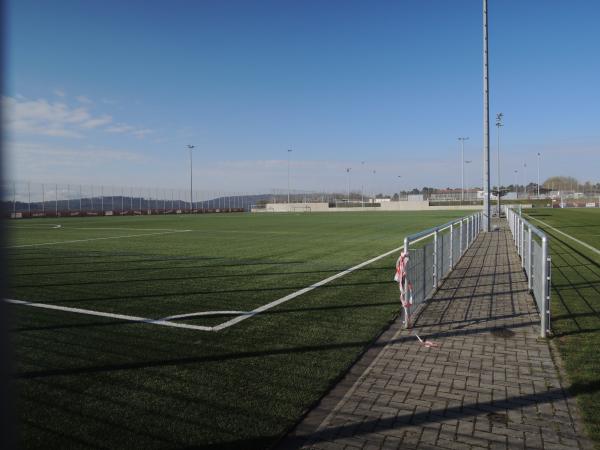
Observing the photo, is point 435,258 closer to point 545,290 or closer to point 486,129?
point 545,290

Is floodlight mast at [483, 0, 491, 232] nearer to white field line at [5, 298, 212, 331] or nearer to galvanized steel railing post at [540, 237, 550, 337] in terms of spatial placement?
galvanized steel railing post at [540, 237, 550, 337]

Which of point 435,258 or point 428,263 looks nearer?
point 428,263

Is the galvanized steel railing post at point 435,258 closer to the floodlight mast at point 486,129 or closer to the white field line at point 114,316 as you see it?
the white field line at point 114,316

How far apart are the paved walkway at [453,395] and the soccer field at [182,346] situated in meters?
0.32

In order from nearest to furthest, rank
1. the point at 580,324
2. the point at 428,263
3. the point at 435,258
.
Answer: the point at 580,324 < the point at 428,263 < the point at 435,258

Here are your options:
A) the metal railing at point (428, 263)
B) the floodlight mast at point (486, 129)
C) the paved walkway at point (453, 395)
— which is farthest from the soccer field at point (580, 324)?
the floodlight mast at point (486, 129)

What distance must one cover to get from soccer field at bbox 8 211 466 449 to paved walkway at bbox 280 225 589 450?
1.04 feet

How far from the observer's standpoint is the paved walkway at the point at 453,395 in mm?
3529

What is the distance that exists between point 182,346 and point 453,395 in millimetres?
3221

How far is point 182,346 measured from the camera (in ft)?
18.6


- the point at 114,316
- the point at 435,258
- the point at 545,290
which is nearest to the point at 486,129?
the point at 435,258

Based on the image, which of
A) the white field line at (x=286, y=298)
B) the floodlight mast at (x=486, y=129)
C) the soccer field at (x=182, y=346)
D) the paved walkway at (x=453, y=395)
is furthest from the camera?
the floodlight mast at (x=486, y=129)

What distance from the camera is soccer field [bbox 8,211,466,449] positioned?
3713 mm

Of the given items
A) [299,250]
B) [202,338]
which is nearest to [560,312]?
[202,338]
